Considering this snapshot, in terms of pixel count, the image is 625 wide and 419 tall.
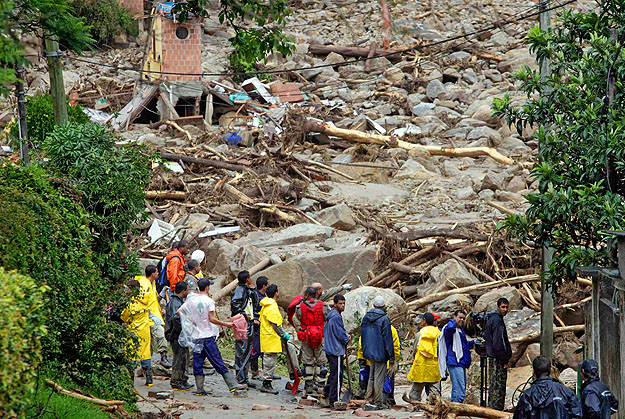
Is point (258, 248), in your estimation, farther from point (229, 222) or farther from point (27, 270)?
point (27, 270)

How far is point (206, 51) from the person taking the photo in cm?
3909

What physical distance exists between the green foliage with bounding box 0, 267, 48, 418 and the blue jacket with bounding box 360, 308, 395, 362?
218 inches

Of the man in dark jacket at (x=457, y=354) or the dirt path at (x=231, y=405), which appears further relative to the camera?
the man in dark jacket at (x=457, y=354)

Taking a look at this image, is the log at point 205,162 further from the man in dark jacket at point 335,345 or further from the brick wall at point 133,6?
the brick wall at point 133,6

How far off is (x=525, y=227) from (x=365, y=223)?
10.3 meters

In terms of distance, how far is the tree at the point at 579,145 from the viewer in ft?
27.3

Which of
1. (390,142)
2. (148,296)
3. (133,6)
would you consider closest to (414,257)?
(148,296)

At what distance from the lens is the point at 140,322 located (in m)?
9.81

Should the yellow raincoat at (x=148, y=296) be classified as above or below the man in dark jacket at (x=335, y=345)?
above

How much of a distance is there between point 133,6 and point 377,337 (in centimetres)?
Answer: 3201

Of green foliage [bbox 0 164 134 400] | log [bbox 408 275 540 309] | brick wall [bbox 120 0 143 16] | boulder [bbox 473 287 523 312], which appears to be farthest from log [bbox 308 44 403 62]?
green foliage [bbox 0 164 134 400]

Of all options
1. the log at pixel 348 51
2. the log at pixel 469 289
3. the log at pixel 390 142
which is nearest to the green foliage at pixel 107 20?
the log at pixel 348 51

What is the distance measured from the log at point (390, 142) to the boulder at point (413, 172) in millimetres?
1987

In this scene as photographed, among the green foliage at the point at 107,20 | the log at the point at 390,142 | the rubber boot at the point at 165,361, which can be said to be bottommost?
the rubber boot at the point at 165,361
